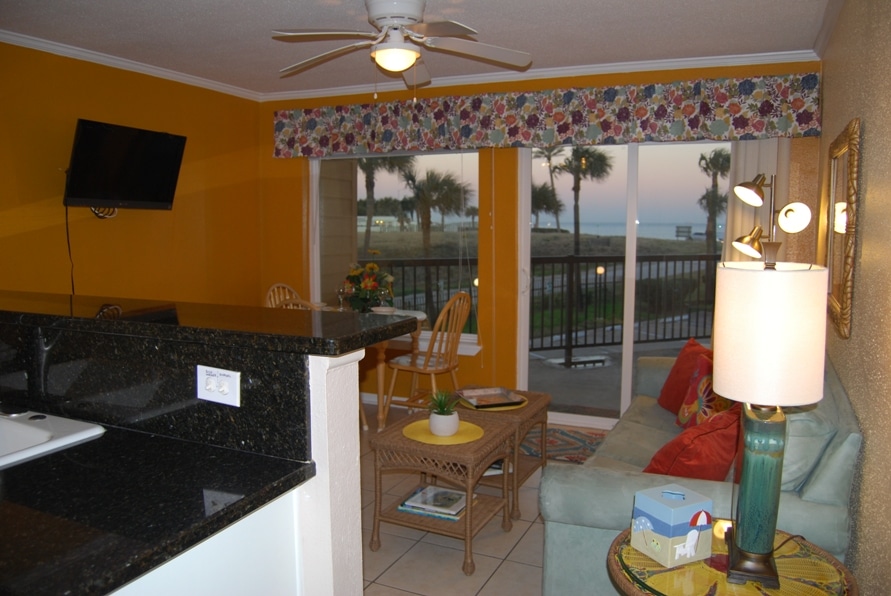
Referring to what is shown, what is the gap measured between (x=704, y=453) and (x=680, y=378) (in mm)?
1334

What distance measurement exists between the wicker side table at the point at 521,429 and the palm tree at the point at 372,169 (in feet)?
7.33

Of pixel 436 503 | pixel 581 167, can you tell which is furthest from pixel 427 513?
pixel 581 167

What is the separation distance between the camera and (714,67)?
4238mm

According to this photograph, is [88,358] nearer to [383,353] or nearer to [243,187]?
[383,353]

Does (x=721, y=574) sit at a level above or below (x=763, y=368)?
below

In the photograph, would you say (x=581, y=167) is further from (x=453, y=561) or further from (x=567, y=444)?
(x=453, y=561)

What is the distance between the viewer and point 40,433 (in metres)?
1.63

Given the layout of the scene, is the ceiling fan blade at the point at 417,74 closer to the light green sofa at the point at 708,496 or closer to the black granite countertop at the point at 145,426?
the black granite countertop at the point at 145,426

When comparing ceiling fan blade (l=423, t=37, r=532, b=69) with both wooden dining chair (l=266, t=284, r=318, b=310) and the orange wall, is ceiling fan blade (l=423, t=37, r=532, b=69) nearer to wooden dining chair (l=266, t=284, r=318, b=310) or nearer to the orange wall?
wooden dining chair (l=266, t=284, r=318, b=310)

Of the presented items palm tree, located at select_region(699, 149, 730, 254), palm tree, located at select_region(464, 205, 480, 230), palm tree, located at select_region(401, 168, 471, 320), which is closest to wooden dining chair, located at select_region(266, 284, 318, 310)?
palm tree, located at select_region(401, 168, 471, 320)

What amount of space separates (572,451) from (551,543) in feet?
6.72

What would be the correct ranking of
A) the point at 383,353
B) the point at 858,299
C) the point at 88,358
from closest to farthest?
the point at 88,358 < the point at 858,299 < the point at 383,353

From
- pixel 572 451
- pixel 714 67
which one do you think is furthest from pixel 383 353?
pixel 714 67

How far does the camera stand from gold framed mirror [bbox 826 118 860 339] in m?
2.29
